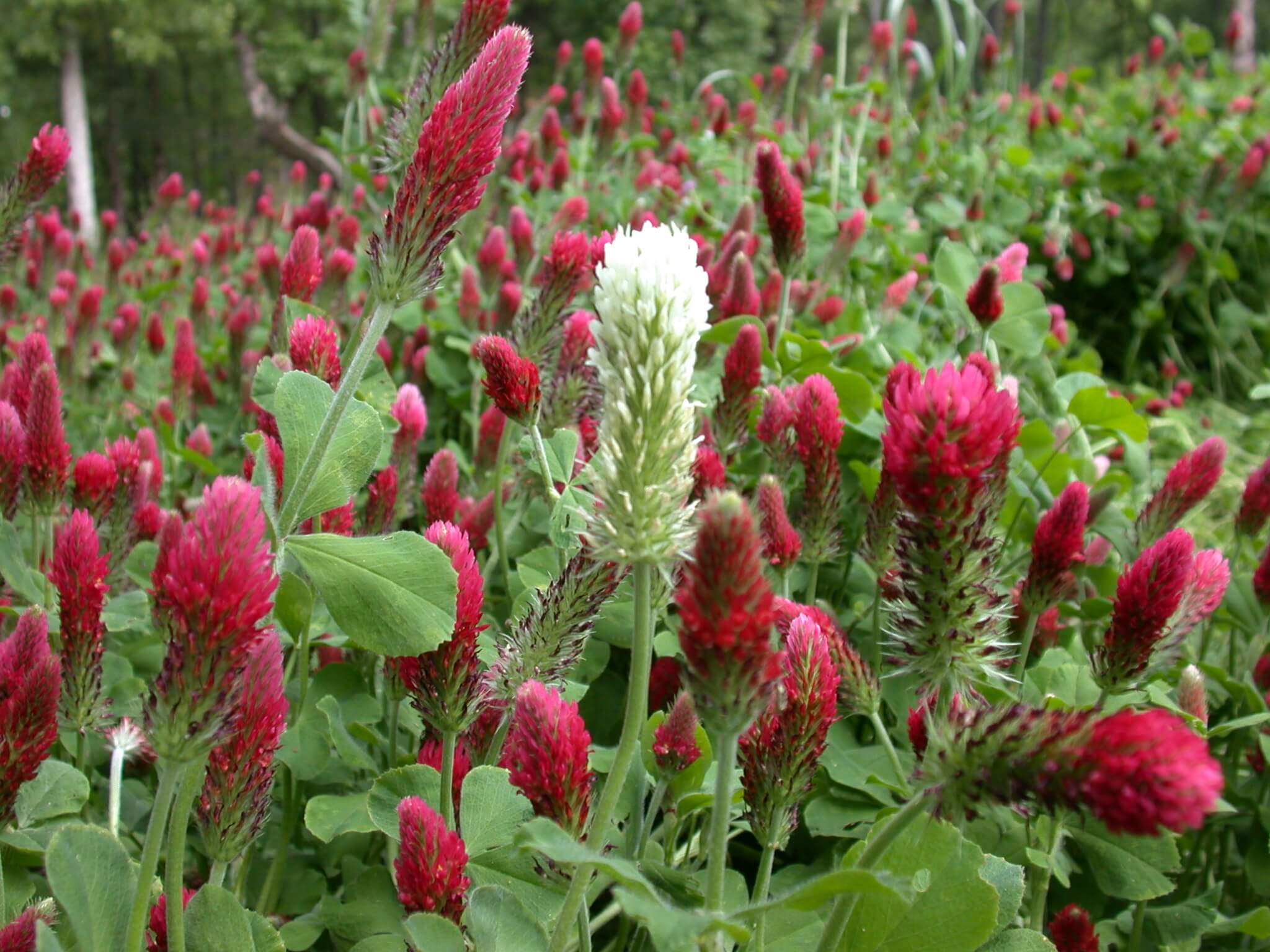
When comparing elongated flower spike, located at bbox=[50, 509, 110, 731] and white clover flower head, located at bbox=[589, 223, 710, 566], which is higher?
white clover flower head, located at bbox=[589, 223, 710, 566]

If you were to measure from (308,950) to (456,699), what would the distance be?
0.69 meters

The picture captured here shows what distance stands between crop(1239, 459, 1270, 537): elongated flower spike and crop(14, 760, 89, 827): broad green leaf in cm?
197

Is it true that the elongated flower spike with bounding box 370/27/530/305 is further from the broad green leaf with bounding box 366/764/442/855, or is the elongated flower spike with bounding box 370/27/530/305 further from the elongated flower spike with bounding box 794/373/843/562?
the elongated flower spike with bounding box 794/373/843/562

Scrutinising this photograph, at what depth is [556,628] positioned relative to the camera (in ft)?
3.89

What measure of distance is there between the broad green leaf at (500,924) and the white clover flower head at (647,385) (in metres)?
0.36

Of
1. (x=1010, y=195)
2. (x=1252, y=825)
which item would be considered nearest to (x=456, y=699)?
(x=1252, y=825)

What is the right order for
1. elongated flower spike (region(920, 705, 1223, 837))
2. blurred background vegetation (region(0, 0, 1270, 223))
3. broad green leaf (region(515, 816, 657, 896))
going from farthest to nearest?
1. blurred background vegetation (region(0, 0, 1270, 223))
2. broad green leaf (region(515, 816, 657, 896))
3. elongated flower spike (region(920, 705, 1223, 837))

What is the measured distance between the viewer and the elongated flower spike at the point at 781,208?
2.12 m

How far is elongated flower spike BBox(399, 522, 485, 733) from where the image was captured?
1.14 m

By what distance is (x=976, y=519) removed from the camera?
41.4 inches

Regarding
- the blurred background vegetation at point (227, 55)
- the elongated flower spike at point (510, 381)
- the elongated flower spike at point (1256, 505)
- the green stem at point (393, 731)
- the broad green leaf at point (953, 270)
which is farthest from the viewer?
the blurred background vegetation at point (227, 55)

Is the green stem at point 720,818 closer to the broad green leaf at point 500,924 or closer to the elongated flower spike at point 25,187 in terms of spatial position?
the broad green leaf at point 500,924

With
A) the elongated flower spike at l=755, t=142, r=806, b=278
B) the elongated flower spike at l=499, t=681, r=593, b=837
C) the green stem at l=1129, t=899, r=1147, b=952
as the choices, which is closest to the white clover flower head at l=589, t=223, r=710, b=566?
the elongated flower spike at l=499, t=681, r=593, b=837

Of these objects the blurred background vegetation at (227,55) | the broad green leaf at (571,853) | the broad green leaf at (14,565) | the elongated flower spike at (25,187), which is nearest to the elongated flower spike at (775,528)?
the broad green leaf at (571,853)
